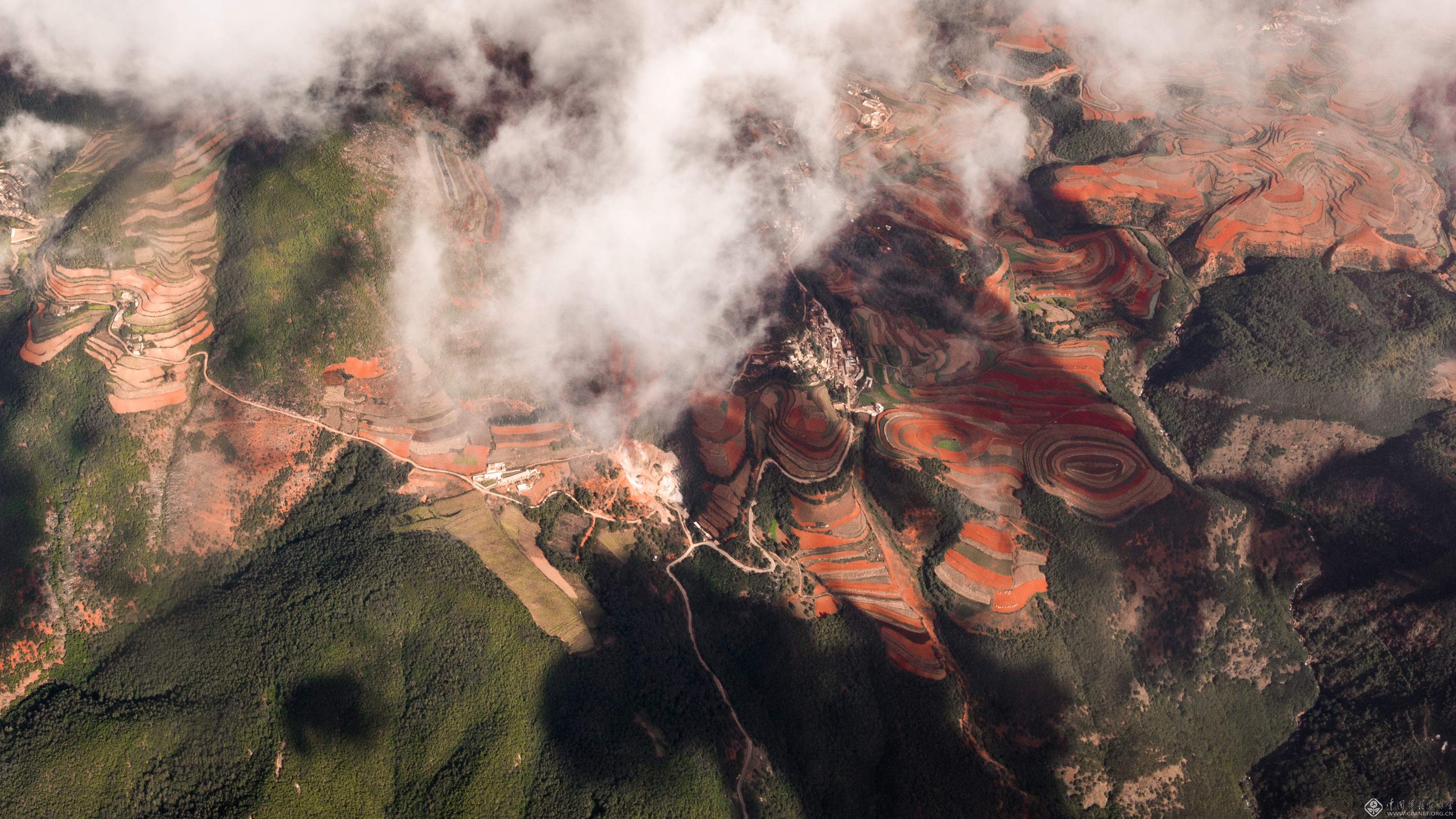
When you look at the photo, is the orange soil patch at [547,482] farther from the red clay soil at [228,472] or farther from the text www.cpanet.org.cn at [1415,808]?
the text www.cpanet.org.cn at [1415,808]

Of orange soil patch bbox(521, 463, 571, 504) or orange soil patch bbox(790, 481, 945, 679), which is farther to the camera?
orange soil patch bbox(521, 463, 571, 504)

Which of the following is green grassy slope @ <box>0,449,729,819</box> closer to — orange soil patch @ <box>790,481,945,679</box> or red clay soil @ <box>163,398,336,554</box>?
red clay soil @ <box>163,398,336,554</box>

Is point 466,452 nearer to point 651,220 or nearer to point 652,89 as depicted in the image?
point 651,220

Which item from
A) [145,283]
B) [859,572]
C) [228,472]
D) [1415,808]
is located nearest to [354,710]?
[228,472]

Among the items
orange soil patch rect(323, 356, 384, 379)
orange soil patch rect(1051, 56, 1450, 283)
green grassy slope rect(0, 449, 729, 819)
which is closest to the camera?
green grassy slope rect(0, 449, 729, 819)

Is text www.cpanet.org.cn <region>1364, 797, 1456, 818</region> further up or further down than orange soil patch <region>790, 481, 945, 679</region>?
further down

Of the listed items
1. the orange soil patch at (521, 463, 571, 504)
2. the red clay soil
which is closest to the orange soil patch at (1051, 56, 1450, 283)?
the orange soil patch at (521, 463, 571, 504)

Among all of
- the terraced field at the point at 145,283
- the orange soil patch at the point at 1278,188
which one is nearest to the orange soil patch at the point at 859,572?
the orange soil patch at the point at 1278,188

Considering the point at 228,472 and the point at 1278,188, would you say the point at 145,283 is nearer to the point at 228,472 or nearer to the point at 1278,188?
the point at 228,472

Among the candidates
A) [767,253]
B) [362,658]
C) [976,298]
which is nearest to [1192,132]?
[976,298]
